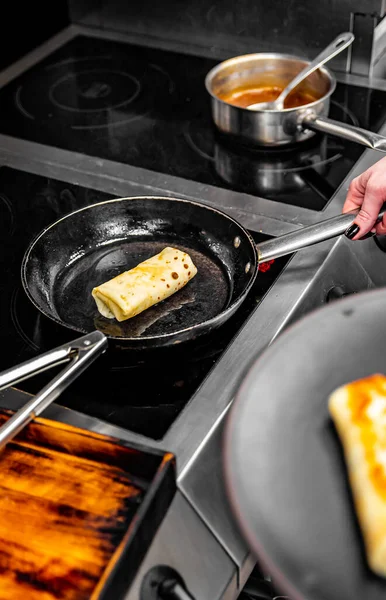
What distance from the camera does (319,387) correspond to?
2.27 ft

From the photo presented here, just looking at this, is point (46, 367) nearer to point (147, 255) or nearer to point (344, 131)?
point (147, 255)

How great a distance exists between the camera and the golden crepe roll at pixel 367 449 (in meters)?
0.59

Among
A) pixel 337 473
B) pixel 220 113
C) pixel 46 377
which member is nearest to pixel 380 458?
pixel 337 473

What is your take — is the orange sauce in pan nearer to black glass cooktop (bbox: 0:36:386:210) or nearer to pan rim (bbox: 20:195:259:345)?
black glass cooktop (bbox: 0:36:386:210)

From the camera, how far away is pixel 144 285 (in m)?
1.10

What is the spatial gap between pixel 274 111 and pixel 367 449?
94cm

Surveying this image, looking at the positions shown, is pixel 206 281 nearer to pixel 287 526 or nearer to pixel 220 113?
pixel 220 113

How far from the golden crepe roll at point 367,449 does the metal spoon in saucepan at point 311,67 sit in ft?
3.13

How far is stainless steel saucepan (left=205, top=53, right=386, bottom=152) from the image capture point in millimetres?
1444

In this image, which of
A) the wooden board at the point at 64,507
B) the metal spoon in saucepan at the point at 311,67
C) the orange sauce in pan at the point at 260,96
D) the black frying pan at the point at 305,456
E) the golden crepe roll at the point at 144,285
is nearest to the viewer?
the black frying pan at the point at 305,456

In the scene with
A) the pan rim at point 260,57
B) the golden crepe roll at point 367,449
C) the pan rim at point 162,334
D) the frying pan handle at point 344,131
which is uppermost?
the golden crepe roll at point 367,449

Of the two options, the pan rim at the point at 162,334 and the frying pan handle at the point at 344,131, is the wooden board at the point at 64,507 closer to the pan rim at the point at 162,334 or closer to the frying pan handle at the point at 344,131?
the pan rim at the point at 162,334

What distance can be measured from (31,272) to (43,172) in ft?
1.40

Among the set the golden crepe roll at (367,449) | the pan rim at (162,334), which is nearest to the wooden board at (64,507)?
the pan rim at (162,334)
